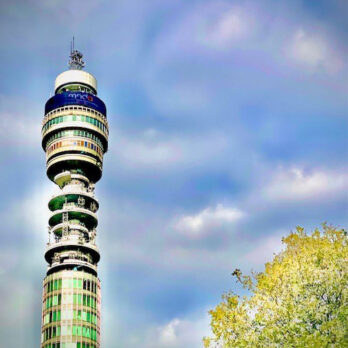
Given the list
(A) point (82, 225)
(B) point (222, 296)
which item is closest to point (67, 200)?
(A) point (82, 225)

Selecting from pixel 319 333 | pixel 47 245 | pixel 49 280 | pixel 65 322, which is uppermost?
pixel 47 245

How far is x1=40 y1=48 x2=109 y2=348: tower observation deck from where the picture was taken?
156250 mm

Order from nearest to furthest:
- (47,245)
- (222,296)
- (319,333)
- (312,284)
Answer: (319,333)
(312,284)
(222,296)
(47,245)

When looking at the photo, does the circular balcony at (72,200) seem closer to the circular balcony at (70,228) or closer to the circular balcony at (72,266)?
the circular balcony at (70,228)

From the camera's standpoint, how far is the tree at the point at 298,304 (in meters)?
41.2

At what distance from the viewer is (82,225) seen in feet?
554

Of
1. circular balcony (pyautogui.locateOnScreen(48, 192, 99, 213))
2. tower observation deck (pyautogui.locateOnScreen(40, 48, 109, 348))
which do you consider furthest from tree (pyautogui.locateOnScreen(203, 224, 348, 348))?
circular balcony (pyautogui.locateOnScreen(48, 192, 99, 213))

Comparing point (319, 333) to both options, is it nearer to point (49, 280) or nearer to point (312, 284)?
point (312, 284)

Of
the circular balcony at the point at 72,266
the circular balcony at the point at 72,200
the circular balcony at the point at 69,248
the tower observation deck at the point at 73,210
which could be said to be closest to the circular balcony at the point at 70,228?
the tower observation deck at the point at 73,210

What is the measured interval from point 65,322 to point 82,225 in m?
28.0

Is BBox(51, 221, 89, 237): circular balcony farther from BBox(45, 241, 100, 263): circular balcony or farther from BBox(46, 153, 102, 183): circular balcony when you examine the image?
BBox(46, 153, 102, 183): circular balcony

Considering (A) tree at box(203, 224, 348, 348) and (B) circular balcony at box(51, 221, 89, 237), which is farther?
(B) circular balcony at box(51, 221, 89, 237)

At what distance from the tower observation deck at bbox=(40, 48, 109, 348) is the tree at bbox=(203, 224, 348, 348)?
114405mm

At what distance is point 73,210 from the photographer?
545 feet
